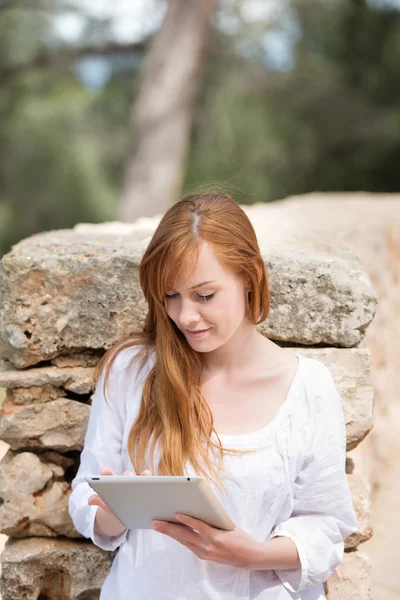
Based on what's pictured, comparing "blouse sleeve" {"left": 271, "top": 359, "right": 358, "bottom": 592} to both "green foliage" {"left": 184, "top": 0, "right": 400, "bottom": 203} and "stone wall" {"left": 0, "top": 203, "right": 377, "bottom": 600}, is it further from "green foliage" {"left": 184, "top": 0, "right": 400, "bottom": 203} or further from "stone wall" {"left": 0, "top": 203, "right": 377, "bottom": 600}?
→ "green foliage" {"left": 184, "top": 0, "right": 400, "bottom": 203}

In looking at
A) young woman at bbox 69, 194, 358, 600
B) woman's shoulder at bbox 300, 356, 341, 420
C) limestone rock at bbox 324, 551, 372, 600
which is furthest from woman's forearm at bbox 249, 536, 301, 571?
limestone rock at bbox 324, 551, 372, 600

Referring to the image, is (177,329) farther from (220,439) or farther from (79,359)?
(79,359)

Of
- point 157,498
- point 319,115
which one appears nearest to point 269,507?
point 157,498

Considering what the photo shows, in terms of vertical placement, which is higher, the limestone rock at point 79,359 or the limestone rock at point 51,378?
the limestone rock at point 79,359

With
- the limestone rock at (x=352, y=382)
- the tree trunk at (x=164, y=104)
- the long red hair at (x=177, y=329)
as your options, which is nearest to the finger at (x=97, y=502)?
the long red hair at (x=177, y=329)

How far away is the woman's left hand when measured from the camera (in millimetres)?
1793

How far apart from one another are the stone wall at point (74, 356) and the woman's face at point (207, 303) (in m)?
0.34

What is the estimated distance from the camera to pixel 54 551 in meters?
2.29

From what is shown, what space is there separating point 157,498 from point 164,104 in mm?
7518

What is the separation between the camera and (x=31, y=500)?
228 centimetres

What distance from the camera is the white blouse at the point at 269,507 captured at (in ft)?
6.27

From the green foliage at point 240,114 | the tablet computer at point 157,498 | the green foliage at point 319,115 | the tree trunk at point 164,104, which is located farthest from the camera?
the green foliage at point 319,115

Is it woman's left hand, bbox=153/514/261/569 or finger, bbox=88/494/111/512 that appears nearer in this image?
woman's left hand, bbox=153/514/261/569

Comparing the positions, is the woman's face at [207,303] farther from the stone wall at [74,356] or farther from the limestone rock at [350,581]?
the limestone rock at [350,581]
